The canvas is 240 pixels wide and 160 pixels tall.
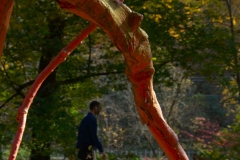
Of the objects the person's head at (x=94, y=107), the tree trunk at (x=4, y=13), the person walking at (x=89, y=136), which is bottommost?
the tree trunk at (x=4, y=13)

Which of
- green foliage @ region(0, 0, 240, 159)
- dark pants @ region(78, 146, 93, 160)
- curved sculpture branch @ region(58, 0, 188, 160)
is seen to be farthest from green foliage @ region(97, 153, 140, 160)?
curved sculpture branch @ region(58, 0, 188, 160)

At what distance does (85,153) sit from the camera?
8.91m

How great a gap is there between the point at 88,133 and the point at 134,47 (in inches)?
258

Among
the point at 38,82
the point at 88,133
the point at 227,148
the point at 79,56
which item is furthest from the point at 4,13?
the point at 227,148

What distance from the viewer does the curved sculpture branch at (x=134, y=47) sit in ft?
7.04

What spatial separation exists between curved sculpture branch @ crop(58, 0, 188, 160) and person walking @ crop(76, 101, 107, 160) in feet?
20.5

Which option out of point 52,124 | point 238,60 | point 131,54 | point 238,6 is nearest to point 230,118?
point 238,6

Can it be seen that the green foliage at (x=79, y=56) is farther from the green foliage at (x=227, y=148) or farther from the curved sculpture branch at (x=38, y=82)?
the curved sculpture branch at (x=38, y=82)

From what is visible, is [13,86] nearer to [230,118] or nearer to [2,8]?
[2,8]

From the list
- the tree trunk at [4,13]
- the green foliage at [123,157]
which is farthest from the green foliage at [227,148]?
the tree trunk at [4,13]

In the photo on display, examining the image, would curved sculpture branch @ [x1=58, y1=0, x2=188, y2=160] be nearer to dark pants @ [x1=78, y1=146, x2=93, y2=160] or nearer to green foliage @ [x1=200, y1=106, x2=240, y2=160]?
dark pants @ [x1=78, y1=146, x2=93, y2=160]

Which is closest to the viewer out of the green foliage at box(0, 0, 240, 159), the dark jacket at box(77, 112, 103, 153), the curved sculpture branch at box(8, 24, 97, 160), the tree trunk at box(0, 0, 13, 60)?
the tree trunk at box(0, 0, 13, 60)

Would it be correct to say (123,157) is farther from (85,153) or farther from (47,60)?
(47,60)

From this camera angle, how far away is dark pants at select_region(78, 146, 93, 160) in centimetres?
883
